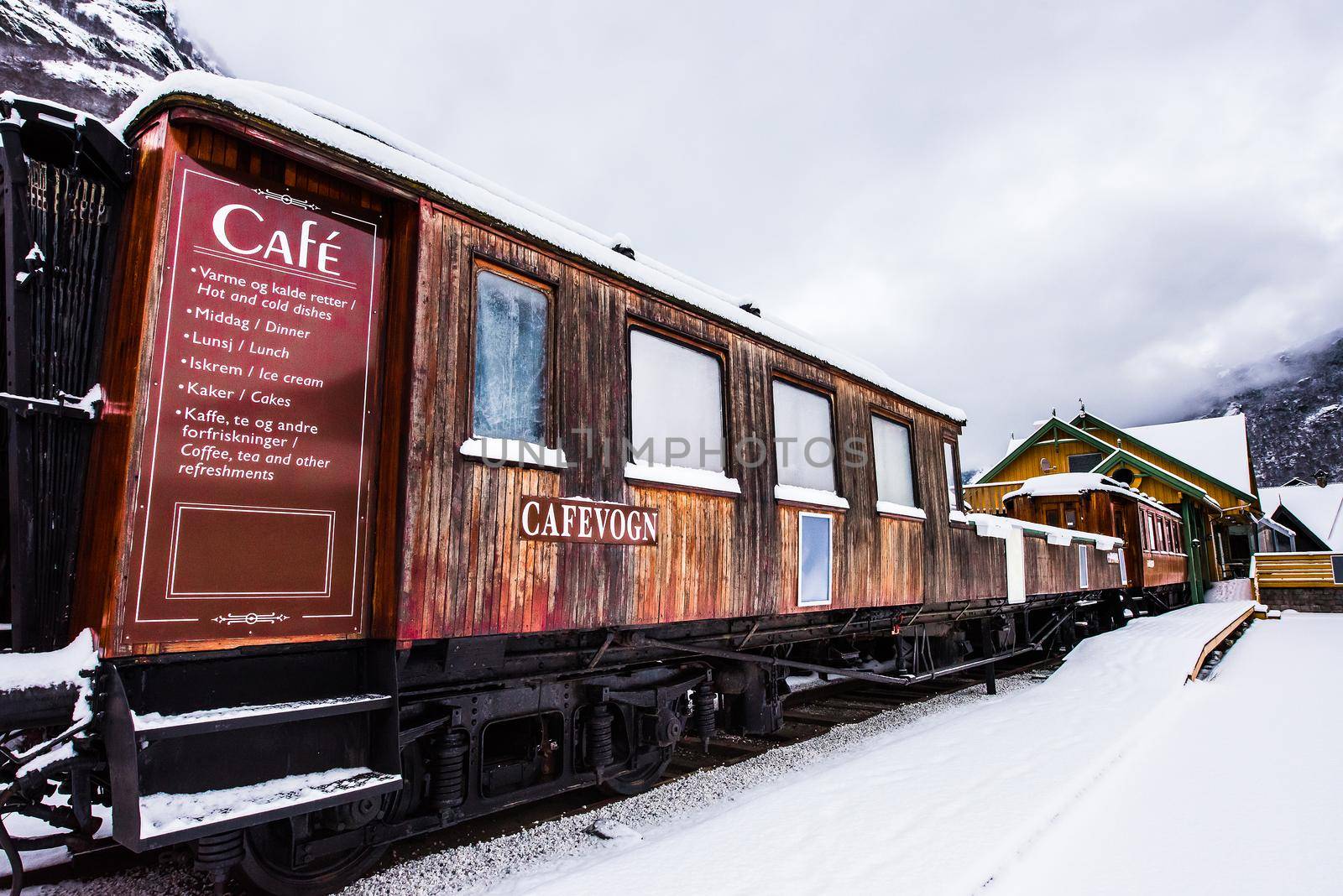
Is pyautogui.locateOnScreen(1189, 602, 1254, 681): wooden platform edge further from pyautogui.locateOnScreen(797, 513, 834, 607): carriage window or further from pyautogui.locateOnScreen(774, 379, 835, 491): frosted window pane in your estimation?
pyautogui.locateOnScreen(774, 379, 835, 491): frosted window pane

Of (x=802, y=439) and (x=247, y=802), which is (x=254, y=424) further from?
(x=802, y=439)

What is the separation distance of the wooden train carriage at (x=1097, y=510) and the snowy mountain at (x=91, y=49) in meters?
32.2

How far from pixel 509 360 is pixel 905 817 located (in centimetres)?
336

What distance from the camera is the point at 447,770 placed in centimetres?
370

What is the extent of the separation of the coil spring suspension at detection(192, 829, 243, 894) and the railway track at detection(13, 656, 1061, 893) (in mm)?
783

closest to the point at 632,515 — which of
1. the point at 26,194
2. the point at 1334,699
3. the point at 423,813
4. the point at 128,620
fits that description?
the point at 423,813

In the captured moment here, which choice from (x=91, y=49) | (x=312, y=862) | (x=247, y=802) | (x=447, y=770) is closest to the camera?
(x=247, y=802)

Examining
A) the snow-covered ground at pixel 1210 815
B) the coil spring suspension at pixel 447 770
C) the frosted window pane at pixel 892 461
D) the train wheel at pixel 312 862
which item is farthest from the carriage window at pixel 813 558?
the train wheel at pixel 312 862

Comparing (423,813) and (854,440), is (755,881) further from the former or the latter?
(854,440)

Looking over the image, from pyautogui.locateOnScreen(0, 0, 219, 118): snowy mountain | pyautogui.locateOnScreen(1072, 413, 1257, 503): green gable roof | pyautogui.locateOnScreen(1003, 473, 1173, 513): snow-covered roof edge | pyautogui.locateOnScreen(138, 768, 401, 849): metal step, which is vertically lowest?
pyautogui.locateOnScreen(138, 768, 401, 849): metal step

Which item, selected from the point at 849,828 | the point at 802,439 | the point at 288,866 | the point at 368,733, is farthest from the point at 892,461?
the point at 288,866

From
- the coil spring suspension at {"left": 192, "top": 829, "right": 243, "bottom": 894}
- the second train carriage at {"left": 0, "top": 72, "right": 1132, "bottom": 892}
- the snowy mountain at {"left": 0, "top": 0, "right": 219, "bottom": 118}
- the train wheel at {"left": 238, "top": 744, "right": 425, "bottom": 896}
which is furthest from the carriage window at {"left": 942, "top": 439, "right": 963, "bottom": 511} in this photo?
the snowy mountain at {"left": 0, "top": 0, "right": 219, "bottom": 118}

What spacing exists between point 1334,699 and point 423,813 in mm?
9615

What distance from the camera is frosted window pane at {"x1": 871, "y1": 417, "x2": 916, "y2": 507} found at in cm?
745
